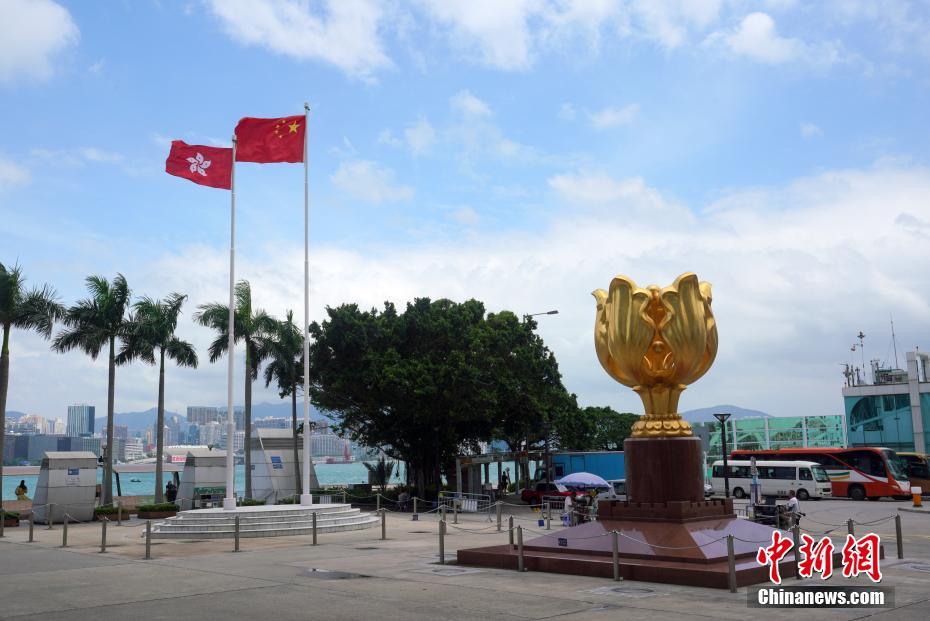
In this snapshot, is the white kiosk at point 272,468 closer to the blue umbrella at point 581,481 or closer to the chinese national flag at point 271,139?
the blue umbrella at point 581,481

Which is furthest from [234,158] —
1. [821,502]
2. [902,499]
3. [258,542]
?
[902,499]

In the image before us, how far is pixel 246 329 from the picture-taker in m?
37.3

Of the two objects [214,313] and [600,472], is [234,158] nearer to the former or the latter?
[214,313]

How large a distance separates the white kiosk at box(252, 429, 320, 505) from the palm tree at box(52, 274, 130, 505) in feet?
23.6

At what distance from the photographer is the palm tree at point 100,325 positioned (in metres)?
33.8

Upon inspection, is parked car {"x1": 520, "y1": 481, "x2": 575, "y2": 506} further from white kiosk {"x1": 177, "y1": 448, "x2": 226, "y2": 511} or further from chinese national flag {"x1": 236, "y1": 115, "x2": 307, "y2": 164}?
chinese national flag {"x1": 236, "y1": 115, "x2": 307, "y2": 164}

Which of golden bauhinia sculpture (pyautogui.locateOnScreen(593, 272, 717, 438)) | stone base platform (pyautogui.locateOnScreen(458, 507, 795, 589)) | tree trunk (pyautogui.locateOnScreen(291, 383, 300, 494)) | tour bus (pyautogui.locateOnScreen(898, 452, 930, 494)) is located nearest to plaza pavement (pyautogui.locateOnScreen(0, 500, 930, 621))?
stone base platform (pyautogui.locateOnScreen(458, 507, 795, 589))

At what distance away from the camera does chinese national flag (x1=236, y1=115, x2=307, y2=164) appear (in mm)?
25688

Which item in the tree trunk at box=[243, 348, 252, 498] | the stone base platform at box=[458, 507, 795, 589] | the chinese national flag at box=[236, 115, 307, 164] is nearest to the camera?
the stone base platform at box=[458, 507, 795, 589]

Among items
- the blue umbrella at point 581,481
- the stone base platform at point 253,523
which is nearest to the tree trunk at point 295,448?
the stone base platform at point 253,523

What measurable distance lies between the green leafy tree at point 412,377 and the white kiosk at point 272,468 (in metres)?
3.15

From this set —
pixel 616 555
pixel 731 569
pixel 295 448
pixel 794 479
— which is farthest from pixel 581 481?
pixel 731 569

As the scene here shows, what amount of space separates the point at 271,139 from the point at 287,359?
15639 millimetres

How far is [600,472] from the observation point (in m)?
41.8
